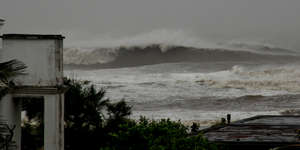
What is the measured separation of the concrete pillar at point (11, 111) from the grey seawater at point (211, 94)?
83.2 ft

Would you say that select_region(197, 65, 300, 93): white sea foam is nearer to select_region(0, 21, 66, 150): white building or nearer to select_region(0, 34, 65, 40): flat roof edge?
select_region(0, 21, 66, 150): white building

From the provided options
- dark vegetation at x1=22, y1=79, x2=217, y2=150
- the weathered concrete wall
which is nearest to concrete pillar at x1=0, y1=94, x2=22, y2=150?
the weathered concrete wall

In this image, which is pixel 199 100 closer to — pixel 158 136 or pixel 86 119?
pixel 86 119

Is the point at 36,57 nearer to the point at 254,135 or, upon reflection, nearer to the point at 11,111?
the point at 11,111

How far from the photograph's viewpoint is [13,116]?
11.6 metres

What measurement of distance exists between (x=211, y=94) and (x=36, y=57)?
53381 mm

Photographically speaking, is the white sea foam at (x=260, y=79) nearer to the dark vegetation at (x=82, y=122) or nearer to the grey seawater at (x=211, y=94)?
the grey seawater at (x=211, y=94)

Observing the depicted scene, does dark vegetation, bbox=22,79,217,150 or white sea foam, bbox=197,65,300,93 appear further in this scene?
white sea foam, bbox=197,65,300,93

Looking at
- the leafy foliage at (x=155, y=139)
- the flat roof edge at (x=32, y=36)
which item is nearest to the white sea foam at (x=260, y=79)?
the flat roof edge at (x=32, y=36)

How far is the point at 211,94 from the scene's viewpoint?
63.8 m

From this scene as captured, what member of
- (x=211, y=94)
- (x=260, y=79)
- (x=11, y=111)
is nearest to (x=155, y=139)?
(x=11, y=111)

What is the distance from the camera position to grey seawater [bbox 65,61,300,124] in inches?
1788

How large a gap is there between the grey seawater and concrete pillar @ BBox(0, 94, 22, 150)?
25357 mm

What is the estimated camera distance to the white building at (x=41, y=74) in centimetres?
1121
